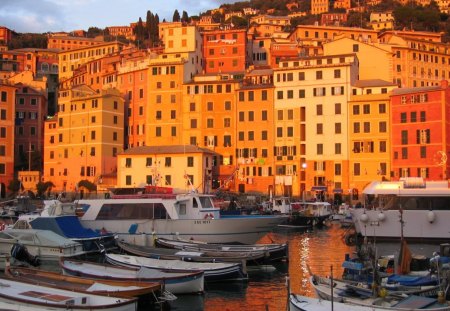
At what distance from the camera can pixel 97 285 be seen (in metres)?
20.0

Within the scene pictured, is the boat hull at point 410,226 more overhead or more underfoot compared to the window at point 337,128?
more underfoot

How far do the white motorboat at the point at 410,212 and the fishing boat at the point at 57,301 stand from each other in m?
26.0

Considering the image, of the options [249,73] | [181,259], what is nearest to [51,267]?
[181,259]

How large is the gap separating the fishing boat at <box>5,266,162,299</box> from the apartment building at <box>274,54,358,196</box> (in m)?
55.7

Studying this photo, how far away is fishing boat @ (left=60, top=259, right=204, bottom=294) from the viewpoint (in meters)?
21.9

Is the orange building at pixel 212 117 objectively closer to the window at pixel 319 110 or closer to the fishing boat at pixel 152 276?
the window at pixel 319 110

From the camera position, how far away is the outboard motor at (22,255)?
28031mm

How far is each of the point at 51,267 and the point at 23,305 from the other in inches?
486

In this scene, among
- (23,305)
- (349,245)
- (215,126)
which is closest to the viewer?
(23,305)

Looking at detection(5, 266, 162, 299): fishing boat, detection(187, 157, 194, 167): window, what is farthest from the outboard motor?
detection(187, 157, 194, 167): window

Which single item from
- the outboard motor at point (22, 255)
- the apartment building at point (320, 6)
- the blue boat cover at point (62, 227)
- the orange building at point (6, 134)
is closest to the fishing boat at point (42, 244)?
the blue boat cover at point (62, 227)

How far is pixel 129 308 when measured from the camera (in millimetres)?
17469

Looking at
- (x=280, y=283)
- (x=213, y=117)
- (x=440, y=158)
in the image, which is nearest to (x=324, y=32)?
(x=213, y=117)

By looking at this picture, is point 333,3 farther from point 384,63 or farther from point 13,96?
A: point 13,96
